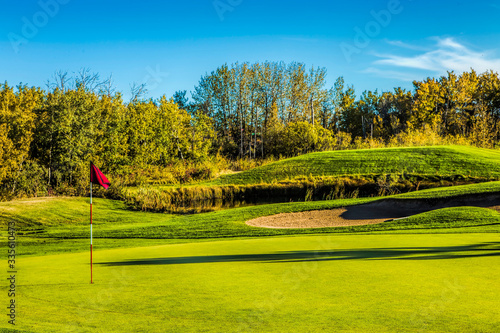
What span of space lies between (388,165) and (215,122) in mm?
31857

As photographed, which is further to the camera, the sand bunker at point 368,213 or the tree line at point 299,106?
the tree line at point 299,106

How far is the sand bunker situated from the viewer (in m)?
20.4

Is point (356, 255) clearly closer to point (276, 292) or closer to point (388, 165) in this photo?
point (276, 292)

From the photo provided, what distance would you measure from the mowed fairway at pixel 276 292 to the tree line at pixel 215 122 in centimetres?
2234

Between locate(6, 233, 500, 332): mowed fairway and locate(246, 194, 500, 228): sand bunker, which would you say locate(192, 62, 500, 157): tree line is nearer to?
locate(246, 194, 500, 228): sand bunker

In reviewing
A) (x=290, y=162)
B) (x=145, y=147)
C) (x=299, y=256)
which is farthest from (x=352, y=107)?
(x=299, y=256)

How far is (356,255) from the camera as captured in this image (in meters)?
9.00

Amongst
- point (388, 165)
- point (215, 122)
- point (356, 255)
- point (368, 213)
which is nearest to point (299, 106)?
point (215, 122)

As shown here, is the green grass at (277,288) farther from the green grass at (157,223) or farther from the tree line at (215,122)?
the tree line at (215,122)

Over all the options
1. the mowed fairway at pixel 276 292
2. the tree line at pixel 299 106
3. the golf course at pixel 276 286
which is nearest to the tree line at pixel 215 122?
the tree line at pixel 299 106

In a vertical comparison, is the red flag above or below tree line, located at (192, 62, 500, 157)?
below

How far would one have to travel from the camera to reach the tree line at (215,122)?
3042 cm

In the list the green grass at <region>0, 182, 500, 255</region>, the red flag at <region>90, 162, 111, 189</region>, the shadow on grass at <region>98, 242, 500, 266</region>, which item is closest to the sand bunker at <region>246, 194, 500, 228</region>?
the green grass at <region>0, 182, 500, 255</region>

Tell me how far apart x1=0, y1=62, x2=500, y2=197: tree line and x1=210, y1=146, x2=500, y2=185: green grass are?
23.8 feet
